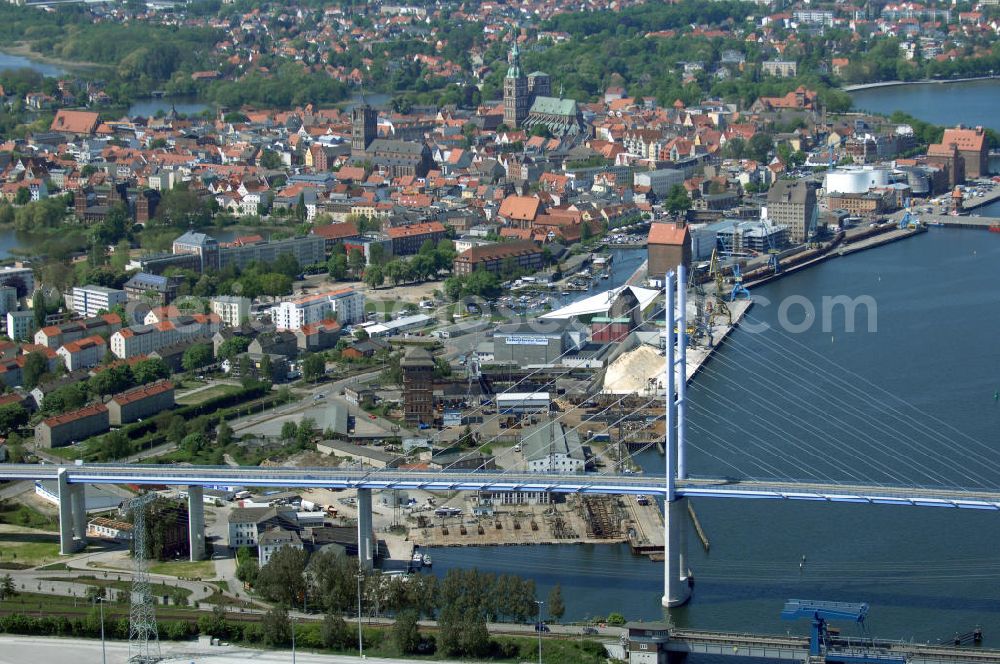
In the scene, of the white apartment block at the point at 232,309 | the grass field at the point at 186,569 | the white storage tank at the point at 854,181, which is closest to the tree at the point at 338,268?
the white apartment block at the point at 232,309

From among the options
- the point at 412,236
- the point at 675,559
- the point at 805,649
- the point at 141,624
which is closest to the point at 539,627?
the point at 675,559

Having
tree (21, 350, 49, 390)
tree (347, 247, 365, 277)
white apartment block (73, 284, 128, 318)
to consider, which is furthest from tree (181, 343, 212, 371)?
tree (347, 247, 365, 277)

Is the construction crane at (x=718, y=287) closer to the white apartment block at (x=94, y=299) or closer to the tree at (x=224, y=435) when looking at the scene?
the tree at (x=224, y=435)

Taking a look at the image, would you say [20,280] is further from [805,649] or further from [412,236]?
[805,649]

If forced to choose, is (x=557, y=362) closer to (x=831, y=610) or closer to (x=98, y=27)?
(x=831, y=610)

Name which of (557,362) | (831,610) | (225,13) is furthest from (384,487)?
(225,13)

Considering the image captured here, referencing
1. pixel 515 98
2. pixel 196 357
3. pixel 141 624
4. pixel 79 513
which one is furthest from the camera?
pixel 515 98

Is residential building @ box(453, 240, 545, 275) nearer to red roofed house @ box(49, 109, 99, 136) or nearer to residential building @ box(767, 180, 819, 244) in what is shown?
residential building @ box(767, 180, 819, 244)
